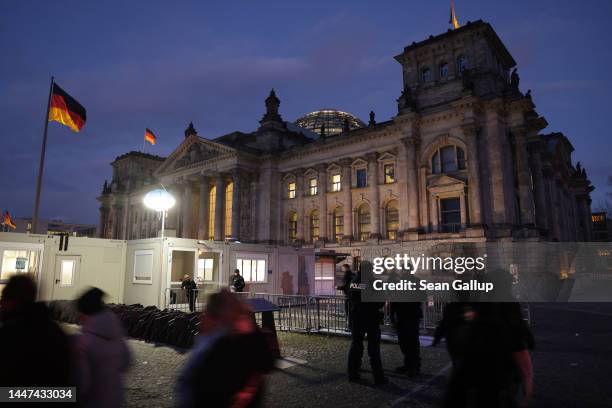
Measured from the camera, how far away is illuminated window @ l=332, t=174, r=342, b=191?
149ft

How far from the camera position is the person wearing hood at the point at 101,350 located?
14.0ft

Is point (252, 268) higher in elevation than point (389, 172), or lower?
lower

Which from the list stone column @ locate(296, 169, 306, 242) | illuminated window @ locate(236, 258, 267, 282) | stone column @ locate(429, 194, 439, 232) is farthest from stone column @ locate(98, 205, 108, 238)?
illuminated window @ locate(236, 258, 267, 282)

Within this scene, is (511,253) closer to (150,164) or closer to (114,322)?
(114,322)

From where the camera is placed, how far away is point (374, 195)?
41.5 metres

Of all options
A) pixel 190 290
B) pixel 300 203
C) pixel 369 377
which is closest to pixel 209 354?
pixel 369 377

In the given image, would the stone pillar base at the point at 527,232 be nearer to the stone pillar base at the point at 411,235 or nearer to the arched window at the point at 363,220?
the stone pillar base at the point at 411,235

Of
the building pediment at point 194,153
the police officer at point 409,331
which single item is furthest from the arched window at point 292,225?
the police officer at point 409,331

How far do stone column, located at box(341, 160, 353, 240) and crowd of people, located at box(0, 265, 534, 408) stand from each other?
3735 cm

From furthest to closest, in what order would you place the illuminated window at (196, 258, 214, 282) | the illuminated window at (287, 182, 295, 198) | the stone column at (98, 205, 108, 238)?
the stone column at (98, 205, 108, 238) < the illuminated window at (287, 182, 295, 198) < the illuminated window at (196, 258, 214, 282)

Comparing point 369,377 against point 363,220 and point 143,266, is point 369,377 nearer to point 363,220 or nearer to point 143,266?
point 143,266

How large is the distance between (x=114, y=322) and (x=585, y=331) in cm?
1633

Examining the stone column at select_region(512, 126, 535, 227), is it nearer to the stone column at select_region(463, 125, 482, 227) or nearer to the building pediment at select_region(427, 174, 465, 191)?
the stone column at select_region(463, 125, 482, 227)

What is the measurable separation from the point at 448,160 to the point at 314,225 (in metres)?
16.9
